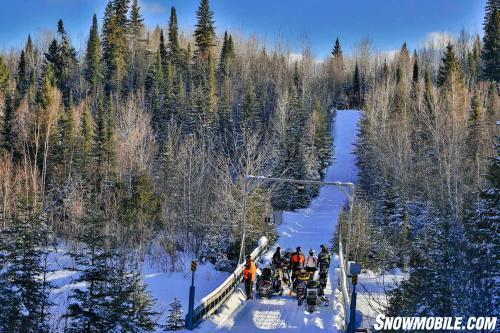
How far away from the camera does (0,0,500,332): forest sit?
11.1 meters

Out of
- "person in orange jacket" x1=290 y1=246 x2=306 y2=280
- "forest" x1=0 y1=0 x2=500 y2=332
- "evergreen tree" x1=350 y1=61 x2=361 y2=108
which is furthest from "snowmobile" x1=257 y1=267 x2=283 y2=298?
"evergreen tree" x1=350 y1=61 x2=361 y2=108

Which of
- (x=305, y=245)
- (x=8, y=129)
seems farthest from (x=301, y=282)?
(x=8, y=129)

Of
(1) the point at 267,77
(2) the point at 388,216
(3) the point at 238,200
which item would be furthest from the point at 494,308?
(1) the point at 267,77

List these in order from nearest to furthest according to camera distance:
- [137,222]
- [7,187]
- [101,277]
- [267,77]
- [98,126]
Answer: [101,277] → [137,222] → [7,187] → [98,126] → [267,77]

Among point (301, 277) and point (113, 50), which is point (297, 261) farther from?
point (113, 50)

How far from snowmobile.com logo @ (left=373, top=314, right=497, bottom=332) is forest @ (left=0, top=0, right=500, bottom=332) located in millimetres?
216

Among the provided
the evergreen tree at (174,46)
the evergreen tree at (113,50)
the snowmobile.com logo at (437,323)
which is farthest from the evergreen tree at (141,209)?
the evergreen tree at (174,46)

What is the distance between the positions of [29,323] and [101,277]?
235 centimetres

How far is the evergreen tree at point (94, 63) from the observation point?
61844mm

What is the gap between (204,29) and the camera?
76.0 m

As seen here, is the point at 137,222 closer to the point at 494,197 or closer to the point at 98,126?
the point at 98,126

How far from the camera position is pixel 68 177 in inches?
1460

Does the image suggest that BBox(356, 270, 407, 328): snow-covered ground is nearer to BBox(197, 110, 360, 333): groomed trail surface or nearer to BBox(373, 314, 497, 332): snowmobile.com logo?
BBox(197, 110, 360, 333): groomed trail surface

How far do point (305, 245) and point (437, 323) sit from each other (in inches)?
948
